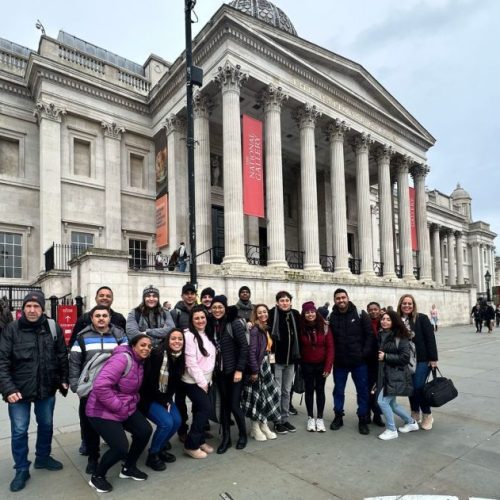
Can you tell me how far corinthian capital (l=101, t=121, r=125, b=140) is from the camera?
2224cm

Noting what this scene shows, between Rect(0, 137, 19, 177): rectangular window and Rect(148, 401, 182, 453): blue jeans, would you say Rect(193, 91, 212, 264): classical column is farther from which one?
Rect(148, 401, 182, 453): blue jeans

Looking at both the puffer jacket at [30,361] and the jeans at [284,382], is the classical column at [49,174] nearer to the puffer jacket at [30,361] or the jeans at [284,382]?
the puffer jacket at [30,361]

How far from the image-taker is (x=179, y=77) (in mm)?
21219

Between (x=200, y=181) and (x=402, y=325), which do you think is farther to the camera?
(x=200, y=181)

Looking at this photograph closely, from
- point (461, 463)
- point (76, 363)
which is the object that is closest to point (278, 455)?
point (461, 463)

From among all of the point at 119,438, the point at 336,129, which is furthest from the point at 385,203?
the point at 119,438

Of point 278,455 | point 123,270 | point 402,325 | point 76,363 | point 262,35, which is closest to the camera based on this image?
point 76,363

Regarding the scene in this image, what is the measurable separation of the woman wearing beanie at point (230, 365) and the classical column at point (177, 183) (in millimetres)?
16526

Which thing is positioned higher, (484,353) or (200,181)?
(200,181)

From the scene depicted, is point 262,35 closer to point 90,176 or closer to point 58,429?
point 90,176

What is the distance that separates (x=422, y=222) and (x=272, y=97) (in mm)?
16348

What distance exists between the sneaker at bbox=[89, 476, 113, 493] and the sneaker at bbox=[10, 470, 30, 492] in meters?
0.70

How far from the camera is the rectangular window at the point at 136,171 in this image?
23.9m

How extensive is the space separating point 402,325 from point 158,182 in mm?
20230
